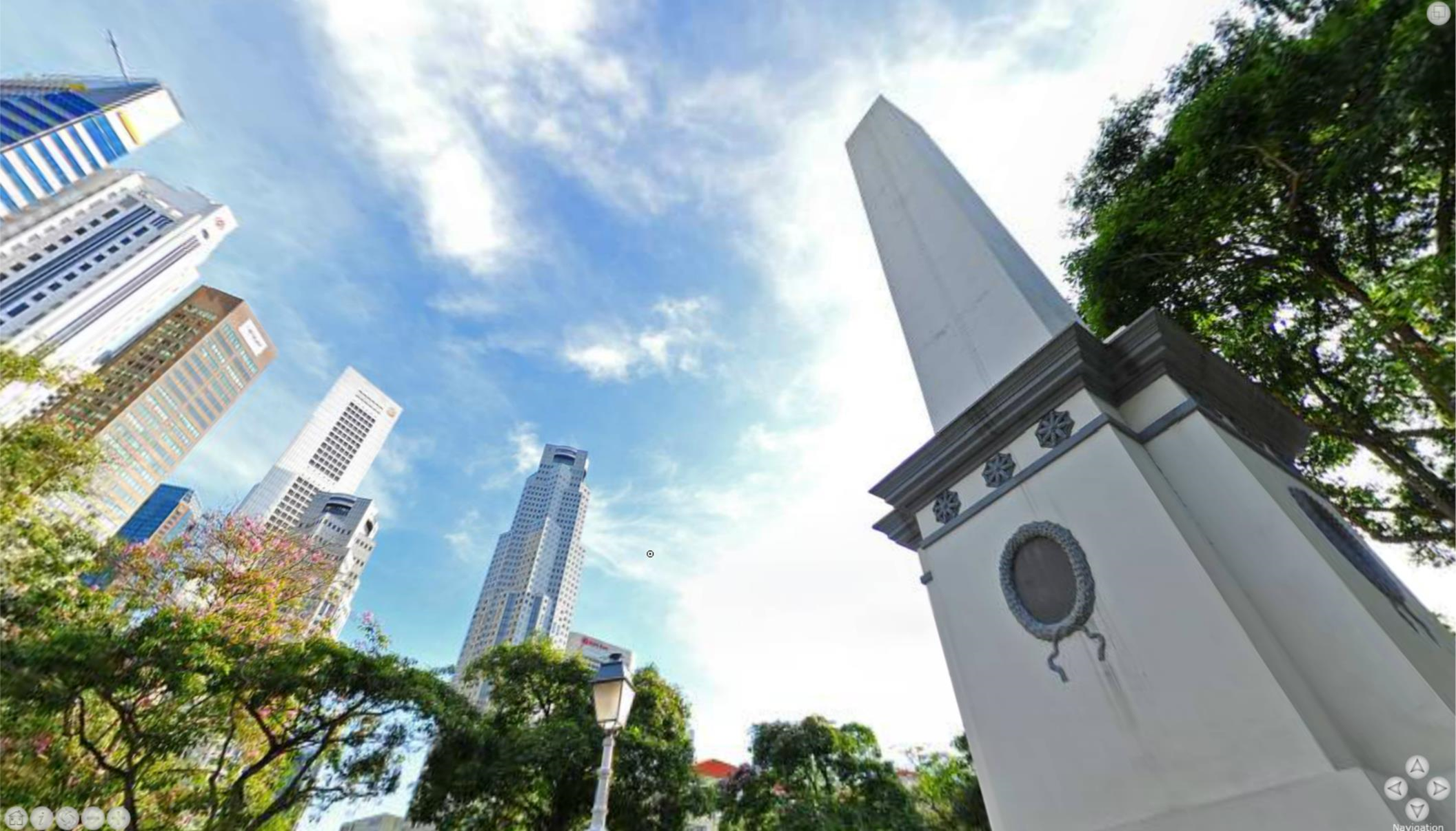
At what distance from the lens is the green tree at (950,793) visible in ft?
48.4

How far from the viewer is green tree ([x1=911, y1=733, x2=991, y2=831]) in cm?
1476

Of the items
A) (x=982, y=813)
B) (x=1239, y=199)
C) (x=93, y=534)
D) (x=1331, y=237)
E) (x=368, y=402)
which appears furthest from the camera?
(x=368, y=402)

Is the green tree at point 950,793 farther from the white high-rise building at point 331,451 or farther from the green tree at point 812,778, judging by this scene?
the white high-rise building at point 331,451

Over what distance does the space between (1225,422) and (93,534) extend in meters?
18.2

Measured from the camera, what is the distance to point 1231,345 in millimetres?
8625

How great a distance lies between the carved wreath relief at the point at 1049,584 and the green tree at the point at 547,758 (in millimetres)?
11253

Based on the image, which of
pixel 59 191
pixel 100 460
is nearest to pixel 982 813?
pixel 100 460

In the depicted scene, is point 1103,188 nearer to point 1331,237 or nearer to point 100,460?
point 1331,237

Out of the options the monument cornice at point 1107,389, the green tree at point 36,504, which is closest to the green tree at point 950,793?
the monument cornice at point 1107,389

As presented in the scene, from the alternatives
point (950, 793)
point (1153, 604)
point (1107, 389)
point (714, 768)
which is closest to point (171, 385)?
point (714, 768)

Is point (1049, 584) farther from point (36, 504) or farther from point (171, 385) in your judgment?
point (171, 385)

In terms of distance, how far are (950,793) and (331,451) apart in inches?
5306

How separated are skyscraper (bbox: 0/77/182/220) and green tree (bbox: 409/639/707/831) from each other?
4017 inches

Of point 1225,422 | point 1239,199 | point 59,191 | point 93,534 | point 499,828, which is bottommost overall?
point 499,828
